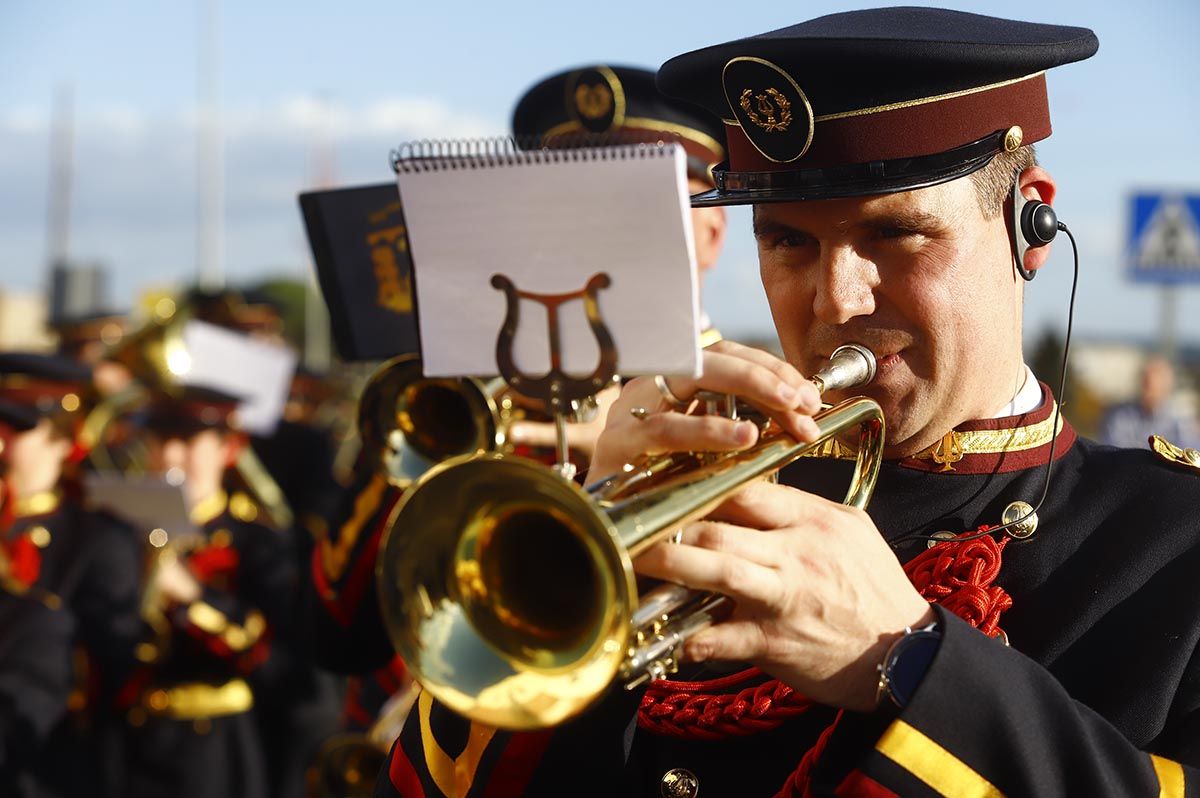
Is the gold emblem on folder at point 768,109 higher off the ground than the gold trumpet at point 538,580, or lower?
higher

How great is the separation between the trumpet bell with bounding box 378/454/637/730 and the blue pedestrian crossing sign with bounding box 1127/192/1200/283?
9404mm

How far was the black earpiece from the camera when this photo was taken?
2.25 metres

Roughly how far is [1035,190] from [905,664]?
91 cm

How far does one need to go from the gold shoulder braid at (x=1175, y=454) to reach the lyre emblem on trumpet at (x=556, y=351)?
1152 millimetres

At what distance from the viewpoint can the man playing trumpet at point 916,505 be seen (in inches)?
72.6

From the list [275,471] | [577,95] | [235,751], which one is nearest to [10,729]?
[235,751]

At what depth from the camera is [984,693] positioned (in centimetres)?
184

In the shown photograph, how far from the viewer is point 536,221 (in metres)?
1.66

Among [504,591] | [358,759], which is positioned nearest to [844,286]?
[504,591]

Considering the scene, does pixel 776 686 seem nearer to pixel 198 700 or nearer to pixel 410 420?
pixel 410 420

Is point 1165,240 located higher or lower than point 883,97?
lower

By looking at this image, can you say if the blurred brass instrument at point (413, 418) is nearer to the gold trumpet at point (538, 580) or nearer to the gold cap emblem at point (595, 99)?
the gold cap emblem at point (595, 99)

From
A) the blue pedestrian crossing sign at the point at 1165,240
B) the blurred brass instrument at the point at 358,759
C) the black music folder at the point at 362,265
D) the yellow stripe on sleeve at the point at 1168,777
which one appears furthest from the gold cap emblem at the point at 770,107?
→ the blue pedestrian crossing sign at the point at 1165,240

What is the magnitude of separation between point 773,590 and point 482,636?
0.40 m
